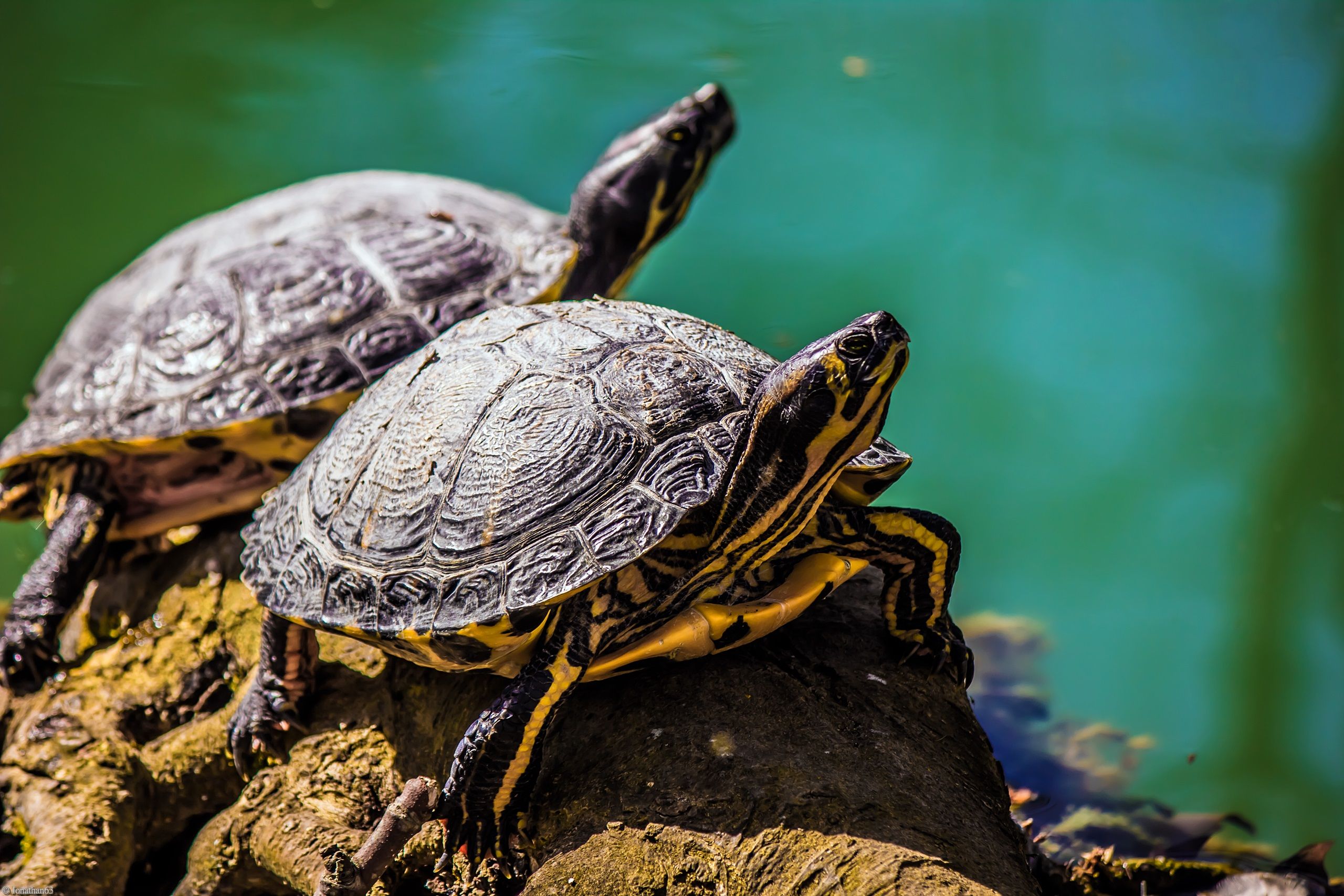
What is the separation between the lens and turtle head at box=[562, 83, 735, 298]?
420 centimetres

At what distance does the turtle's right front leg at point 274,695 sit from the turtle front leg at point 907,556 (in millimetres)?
1387

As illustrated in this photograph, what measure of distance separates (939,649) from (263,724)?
1.76 metres

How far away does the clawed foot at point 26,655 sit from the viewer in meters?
3.18

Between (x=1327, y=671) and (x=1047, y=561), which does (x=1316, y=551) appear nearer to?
(x=1327, y=671)

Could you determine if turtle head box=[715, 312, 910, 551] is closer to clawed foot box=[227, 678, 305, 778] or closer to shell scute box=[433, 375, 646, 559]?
shell scute box=[433, 375, 646, 559]

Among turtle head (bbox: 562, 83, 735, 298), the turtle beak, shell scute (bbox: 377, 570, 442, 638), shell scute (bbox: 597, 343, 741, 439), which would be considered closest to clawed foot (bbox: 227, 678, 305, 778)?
shell scute (bbox: 377, 570, 442, 638)

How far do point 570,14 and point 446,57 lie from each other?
119 cm

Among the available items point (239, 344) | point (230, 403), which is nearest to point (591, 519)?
point (230, 403)

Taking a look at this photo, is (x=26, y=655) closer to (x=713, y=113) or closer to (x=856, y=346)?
(x=856, y=346)

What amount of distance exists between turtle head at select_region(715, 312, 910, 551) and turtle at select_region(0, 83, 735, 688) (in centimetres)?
201

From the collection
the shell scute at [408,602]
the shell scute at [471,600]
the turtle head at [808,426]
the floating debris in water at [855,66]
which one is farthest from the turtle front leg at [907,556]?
the floating debris in water at [855,66]

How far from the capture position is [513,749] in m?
1.85

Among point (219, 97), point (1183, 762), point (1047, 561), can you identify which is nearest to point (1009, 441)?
point (1047, 561)

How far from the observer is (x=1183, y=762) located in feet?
15.3
